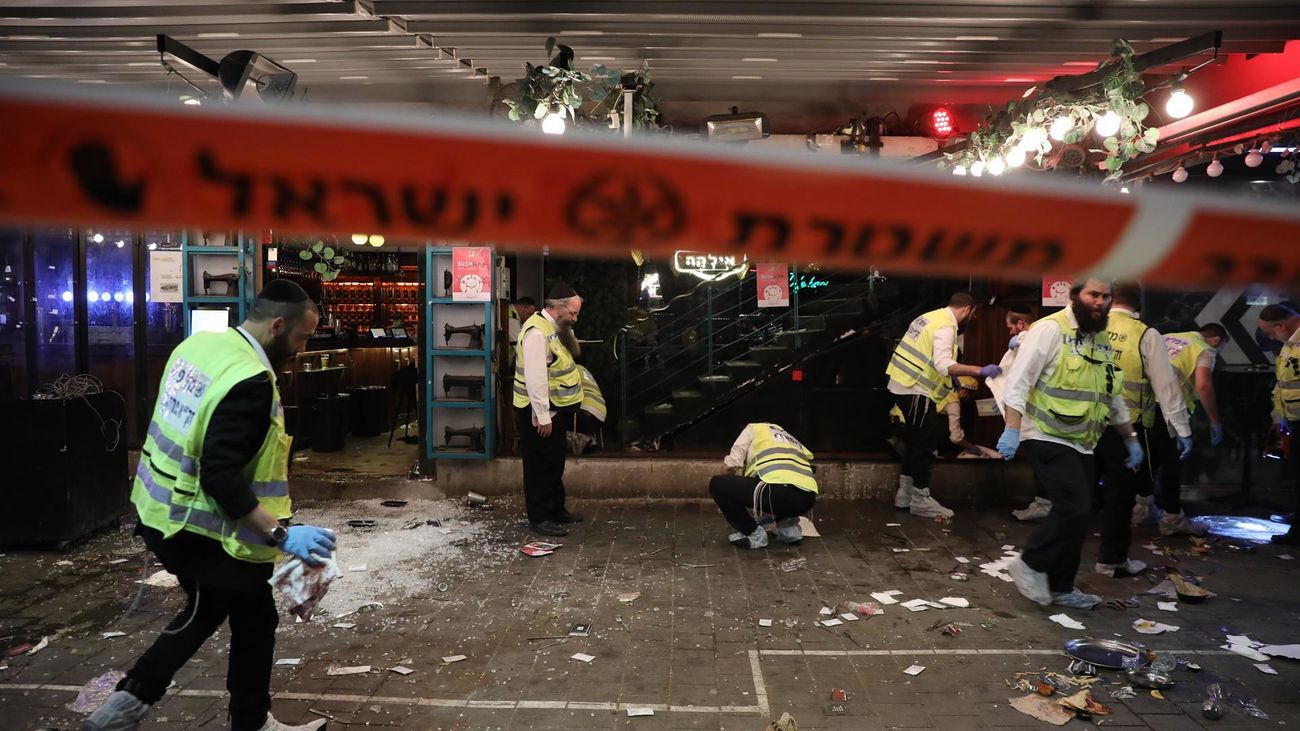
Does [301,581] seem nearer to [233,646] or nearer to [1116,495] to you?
[233,646]

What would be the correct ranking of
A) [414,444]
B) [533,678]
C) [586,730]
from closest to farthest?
1. [586,730]
2. [533,678]
3. [414,444]

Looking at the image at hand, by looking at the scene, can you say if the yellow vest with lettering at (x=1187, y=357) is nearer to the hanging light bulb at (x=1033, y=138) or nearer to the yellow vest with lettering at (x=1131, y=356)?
the yellow vest with lettering at (x=1131, y=356)

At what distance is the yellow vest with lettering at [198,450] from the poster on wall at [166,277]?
6261mm

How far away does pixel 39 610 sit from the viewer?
566 centimetres

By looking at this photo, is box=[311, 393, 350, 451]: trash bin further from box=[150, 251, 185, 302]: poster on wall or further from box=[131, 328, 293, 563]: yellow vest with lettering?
box=[131, 328, 293, 563]: yellow vest with lettering

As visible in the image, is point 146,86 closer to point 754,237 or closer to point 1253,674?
point 754,237

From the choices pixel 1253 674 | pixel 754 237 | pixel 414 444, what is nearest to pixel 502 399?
pixel 414 444

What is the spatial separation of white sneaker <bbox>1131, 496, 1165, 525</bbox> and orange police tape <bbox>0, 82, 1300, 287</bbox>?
305 inches

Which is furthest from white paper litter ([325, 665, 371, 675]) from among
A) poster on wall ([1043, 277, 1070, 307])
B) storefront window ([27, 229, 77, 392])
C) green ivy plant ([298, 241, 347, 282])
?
poster on wall ([1043, 277, 1070, 307])

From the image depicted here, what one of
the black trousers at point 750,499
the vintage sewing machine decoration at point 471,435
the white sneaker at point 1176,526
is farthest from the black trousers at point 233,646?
the white sneaker at point 1176,526

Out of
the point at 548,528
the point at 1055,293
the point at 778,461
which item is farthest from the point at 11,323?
the point at 1055,293

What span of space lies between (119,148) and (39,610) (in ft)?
19.6

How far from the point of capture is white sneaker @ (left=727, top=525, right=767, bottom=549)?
722 centimetres

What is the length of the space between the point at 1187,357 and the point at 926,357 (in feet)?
7.58
